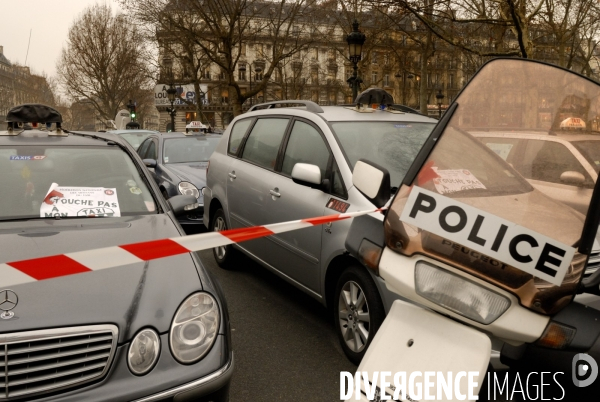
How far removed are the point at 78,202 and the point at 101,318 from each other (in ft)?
4.60

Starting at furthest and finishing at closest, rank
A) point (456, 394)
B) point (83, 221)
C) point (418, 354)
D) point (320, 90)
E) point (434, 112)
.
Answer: point (320, 90) < point (434, 112) < point (83, 221) < point (418, 354) < point (456, 394)

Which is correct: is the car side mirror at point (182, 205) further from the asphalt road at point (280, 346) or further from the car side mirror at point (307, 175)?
the asphalt road at point (280, 346)

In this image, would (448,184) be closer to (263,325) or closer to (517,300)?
(517,300)

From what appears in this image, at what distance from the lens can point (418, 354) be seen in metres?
1.81

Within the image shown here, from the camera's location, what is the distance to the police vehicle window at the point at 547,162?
6.15 ft

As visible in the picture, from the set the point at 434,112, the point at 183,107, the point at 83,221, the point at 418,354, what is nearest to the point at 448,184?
the point at 418,354

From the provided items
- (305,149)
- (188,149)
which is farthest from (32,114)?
(188,149)

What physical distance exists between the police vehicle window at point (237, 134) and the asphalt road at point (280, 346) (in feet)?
4.57

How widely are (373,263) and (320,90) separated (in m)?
67.7

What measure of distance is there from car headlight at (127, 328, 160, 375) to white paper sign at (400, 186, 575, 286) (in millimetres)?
1322

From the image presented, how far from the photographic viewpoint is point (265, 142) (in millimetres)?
5812

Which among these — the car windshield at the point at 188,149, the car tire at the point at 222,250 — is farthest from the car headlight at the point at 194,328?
the car windshield at the point at 188,149

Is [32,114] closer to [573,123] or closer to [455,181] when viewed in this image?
[455,181]

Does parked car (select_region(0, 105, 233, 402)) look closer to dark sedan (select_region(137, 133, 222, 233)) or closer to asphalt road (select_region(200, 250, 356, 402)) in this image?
asphalt road (select_region(200, 250, 356, 402))
